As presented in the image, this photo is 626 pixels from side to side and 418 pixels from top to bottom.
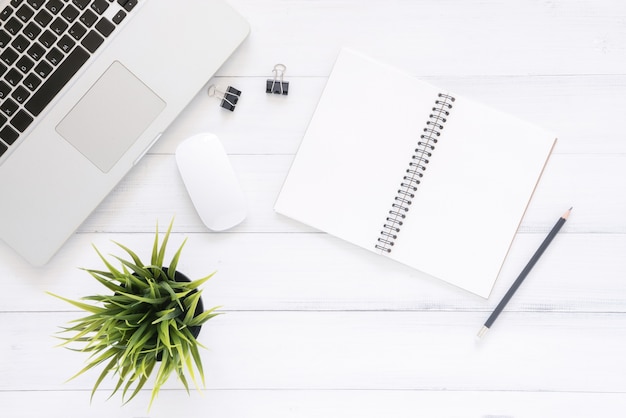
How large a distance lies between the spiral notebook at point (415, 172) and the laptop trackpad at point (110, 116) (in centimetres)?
22

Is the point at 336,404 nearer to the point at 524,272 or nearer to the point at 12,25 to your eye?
the point at 524,272

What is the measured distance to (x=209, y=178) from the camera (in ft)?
2.32

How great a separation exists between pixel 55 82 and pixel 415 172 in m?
0.50

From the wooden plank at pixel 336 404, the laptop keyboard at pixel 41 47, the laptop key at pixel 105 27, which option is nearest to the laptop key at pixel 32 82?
the laptop keyboard at pixel 41 47

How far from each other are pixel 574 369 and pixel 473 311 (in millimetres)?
172

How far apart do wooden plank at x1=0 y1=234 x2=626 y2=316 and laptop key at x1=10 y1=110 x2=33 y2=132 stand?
0.59 feet

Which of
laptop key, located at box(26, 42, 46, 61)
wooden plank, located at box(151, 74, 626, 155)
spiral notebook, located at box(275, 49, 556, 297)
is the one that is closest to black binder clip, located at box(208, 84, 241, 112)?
wooden plank, located at box(151, 74, 626, 155)

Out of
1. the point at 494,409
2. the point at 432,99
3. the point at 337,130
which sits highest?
the point at 432,99

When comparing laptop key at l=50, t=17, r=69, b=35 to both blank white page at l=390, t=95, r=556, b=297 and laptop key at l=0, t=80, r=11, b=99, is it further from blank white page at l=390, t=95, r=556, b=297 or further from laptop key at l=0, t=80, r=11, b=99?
blank white page at l=390, t=95, r=556, b=297

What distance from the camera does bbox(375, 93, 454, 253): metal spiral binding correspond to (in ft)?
2.42

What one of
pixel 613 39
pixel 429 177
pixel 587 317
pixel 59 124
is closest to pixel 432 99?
pixel 429 177

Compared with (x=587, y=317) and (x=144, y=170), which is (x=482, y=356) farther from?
(x=144, y=170)

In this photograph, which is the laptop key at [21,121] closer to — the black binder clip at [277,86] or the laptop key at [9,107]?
the laptop key at [9,107]

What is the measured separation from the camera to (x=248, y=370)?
75 cm
